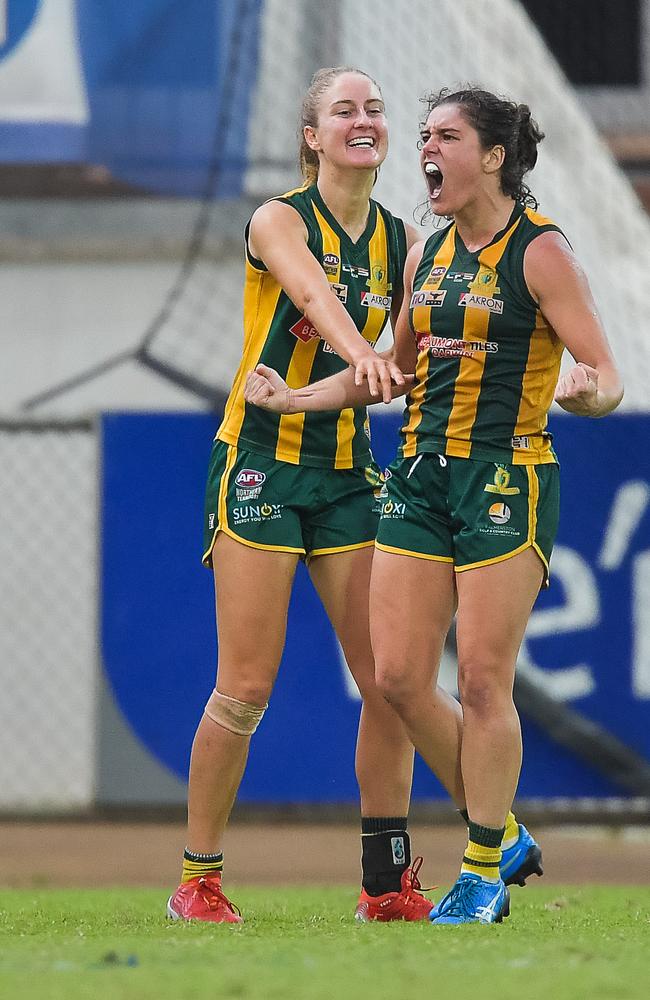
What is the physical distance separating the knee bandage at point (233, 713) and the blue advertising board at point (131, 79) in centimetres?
435

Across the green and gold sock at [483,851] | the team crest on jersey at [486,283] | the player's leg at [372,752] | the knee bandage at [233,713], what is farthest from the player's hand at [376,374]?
the green and gold sock at [483,851]

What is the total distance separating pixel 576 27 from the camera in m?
9.63

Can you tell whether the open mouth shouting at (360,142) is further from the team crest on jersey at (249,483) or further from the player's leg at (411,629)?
the player's leg at (411,629)

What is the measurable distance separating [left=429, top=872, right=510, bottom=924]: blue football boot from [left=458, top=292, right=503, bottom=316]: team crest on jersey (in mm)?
1300

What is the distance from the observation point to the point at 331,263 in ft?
12.9

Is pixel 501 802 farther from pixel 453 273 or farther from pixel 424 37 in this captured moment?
pixel 424 37

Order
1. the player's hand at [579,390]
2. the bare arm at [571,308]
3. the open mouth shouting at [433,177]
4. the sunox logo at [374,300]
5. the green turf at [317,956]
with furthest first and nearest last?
the sunox logo at [374,300] < the open mouth shouting at [433,177] < the bare arm at [571,308] < the player's hand at [579,390] < the green turf at [317,956]

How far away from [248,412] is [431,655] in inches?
30.1

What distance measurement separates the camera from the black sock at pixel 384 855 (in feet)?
12.8

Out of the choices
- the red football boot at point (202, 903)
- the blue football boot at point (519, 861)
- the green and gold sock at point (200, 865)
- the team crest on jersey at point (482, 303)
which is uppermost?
the team crest on jersey at point (482, 303)

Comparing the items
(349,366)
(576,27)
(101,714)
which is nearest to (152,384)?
(101,714)

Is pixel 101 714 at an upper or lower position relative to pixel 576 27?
lower

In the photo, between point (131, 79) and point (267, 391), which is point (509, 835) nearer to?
point (267, 391)

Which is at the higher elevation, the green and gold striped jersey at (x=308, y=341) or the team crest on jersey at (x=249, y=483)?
the green and gold striped jersey at (x=308, y=341)
